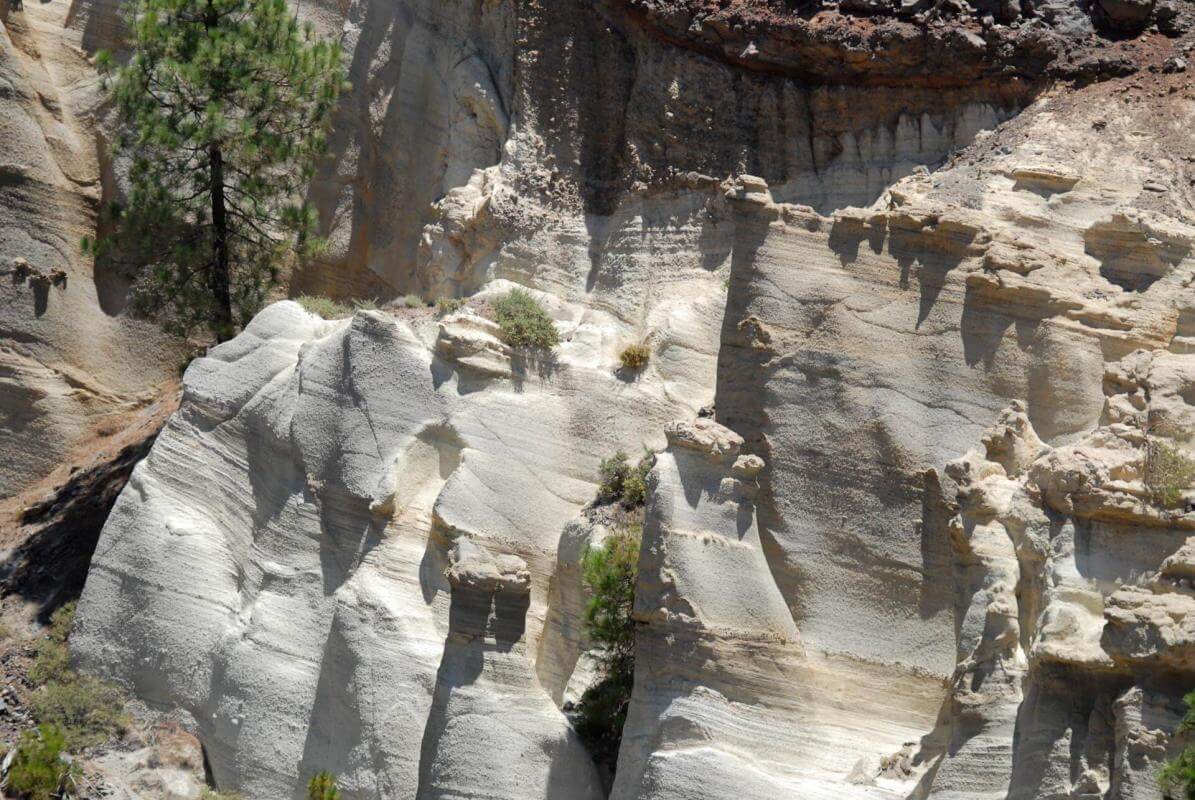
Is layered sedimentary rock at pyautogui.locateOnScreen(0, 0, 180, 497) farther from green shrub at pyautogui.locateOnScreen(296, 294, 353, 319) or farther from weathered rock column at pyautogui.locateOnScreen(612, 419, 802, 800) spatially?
weathered rock column at pyautogui.locateOnScreen(612, 419, 802, 800)

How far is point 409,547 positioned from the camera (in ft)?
77.7

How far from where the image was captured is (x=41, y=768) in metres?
23.3

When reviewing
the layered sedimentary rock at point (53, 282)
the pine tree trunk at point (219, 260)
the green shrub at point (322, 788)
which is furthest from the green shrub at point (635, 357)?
the layered sedimentary rock at point (53, 282)

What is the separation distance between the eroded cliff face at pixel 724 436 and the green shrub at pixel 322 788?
0.96 ft

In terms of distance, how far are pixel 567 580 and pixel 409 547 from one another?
5.77 ft

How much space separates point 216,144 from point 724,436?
9821 millimetres

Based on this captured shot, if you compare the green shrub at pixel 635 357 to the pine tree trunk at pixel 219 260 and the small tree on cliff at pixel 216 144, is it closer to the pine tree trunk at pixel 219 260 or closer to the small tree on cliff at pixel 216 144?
the small tree on cliff at pixel 216 144

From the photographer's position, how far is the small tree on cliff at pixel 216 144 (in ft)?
90.0

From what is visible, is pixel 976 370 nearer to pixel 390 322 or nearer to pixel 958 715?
pixel 958 715

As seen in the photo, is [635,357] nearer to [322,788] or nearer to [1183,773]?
[322,788]

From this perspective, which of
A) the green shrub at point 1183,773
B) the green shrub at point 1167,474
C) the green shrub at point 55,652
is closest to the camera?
the green shrub at point 1183,773

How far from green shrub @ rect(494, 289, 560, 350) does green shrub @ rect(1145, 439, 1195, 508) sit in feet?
27.0

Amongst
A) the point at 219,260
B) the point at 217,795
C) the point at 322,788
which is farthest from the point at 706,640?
the point at 219,260

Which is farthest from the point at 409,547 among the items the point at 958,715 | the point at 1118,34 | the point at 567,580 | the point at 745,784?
the point at 1118,34
